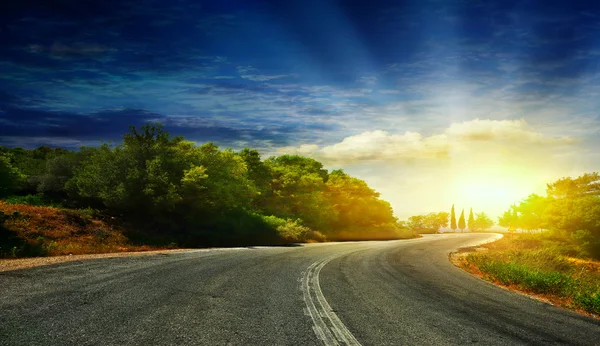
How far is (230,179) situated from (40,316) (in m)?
22.4

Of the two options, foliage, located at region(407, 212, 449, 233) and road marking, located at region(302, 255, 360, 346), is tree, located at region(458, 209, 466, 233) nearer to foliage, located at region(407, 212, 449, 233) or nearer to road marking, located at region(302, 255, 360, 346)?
foliage, located at region(407, 212, 449, 233)

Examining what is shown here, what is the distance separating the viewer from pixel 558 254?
21.4 metres

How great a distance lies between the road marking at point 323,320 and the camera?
5.41 metres

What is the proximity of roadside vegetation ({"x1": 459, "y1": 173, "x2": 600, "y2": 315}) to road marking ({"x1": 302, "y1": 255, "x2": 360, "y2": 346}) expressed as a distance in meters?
7.69

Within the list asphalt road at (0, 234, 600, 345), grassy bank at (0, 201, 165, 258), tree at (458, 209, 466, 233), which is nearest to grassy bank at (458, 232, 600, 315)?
asphalt road at (0, 234, 600, 345)

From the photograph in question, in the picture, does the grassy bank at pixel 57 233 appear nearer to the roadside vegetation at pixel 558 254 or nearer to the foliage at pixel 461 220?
the roadside vegetation at pixel 558 254

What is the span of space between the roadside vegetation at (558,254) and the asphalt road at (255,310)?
6.13 feet

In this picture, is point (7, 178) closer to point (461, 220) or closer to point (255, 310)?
point (255, 310)

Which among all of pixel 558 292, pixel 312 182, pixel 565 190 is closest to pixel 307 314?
pixel 558 292

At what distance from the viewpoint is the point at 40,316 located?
19.8 feet

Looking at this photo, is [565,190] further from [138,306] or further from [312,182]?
[138,306]

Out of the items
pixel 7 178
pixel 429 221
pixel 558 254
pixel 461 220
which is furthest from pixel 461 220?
pixel 7 178

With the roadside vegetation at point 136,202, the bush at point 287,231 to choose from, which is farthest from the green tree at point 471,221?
the bush at point 287,231

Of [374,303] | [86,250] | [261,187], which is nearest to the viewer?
[374,303]
